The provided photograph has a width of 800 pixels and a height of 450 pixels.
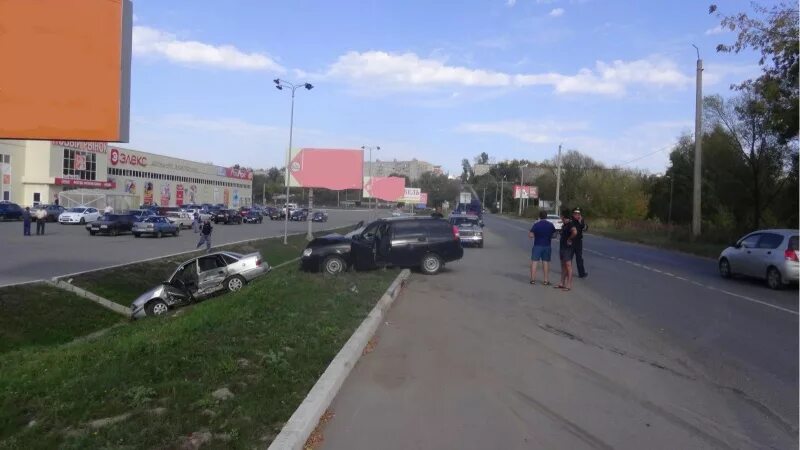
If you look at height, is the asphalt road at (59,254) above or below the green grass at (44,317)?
above

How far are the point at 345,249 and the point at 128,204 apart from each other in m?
62.6

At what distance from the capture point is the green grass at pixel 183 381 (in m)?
5.01

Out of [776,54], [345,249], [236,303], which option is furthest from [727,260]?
[236,303]

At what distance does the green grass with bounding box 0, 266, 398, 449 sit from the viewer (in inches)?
197

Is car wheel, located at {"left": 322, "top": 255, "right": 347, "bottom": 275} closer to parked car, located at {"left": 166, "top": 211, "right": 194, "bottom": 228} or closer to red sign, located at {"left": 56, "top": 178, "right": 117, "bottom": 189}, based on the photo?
parked car, located at {"left": 166, "top": 211, "right": 194, "bottom": 228}

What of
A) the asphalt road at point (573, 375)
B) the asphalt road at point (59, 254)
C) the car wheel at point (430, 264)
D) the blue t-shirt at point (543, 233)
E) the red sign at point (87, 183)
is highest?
the red sign at point (87, 183)

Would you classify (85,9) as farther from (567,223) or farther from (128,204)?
(128,204)

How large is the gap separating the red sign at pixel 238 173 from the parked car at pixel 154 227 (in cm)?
7384

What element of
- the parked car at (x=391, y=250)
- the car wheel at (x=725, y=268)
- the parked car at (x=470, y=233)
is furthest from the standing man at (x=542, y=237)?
the parked car at (x=470, y=233)

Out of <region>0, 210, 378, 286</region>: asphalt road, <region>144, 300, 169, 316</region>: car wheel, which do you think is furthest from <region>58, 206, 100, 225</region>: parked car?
<region>144, 300, 169, 316</region>: car wheel

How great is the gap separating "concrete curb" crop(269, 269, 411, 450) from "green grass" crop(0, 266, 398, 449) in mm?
139

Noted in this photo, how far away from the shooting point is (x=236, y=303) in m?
12.3

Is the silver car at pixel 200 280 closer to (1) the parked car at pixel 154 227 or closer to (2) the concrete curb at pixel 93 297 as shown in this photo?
(2) the concrete curb at pixel 93 297

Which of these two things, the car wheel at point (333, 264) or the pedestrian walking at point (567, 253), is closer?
the pedestrian walking at point (567, 253)
